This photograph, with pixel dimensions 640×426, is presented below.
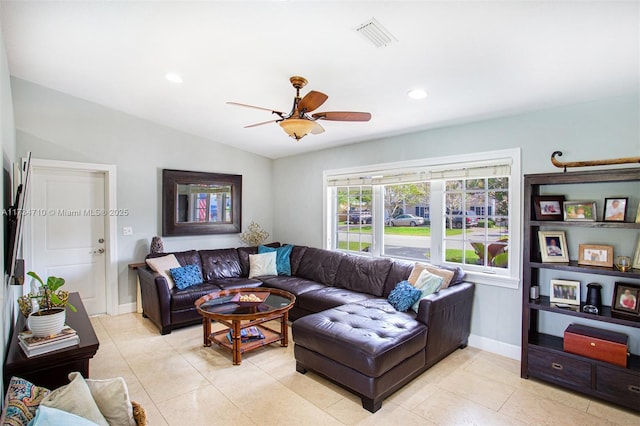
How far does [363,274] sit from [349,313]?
Answer: 42.3 inches

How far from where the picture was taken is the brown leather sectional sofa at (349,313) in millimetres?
2504

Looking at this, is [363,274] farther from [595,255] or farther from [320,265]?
[595,255]

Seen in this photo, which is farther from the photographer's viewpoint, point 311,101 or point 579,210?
point 579,210

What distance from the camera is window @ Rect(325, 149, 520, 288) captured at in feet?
11.2

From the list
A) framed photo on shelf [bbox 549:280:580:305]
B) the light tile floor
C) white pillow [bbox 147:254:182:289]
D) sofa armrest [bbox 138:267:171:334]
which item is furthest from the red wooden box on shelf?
white pillow [bbox 147:254:182:289]

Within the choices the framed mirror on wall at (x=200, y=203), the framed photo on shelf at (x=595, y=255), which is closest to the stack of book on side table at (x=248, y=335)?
the framed mirror on wall at (x=200, y=203)

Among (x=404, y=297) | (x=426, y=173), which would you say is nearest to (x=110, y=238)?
(x=404, y=297)

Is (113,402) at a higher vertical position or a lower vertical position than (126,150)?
lower

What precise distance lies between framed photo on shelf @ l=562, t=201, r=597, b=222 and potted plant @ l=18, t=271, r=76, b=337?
3766 mm

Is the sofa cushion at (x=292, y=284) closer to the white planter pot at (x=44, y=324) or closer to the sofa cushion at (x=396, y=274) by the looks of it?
the sofa cushion at (x=396, y=274)

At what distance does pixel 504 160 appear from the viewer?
11.0ft

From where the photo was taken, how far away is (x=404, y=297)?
3.29 metres

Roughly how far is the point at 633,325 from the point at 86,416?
3.40 m

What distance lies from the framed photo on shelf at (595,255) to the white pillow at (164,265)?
4.25 m
